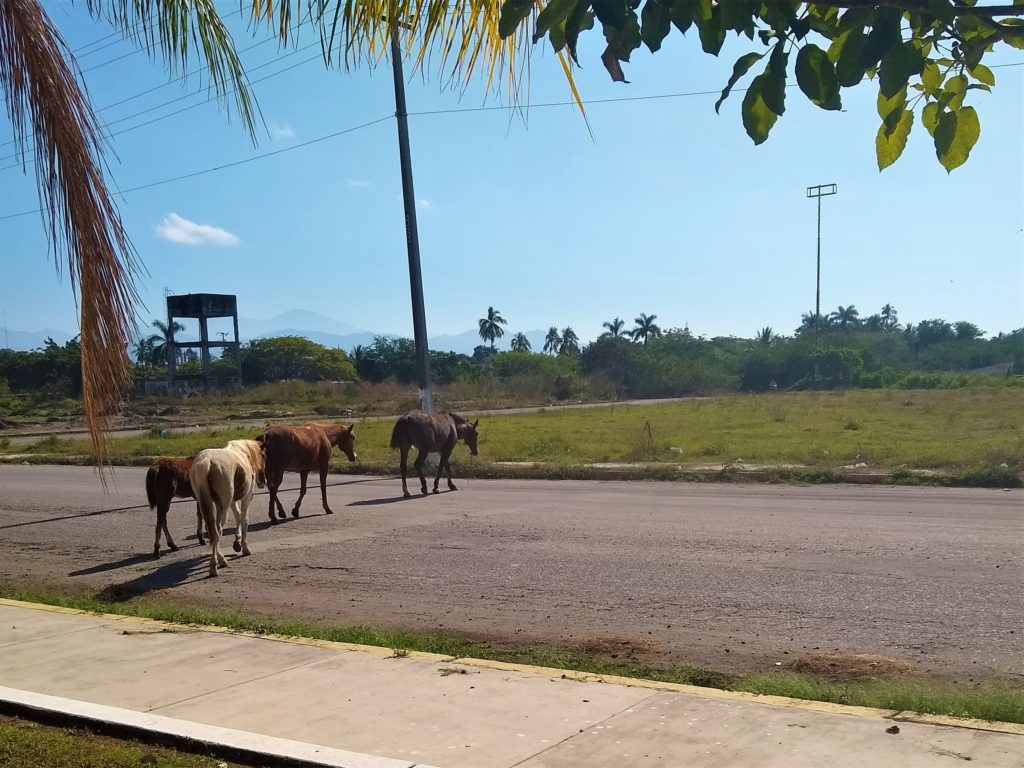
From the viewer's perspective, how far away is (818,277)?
279ft

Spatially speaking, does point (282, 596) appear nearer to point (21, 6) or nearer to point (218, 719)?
point (218, 719)

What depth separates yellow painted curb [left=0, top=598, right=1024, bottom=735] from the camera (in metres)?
5.31

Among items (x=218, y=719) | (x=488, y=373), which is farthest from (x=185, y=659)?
(x=488, y=373)

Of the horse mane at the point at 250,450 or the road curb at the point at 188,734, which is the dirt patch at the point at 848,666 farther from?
the horse mane at the point at 250,450

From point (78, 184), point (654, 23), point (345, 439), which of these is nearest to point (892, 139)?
point (654, 23)

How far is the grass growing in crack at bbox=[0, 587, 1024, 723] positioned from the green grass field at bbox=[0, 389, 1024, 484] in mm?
4845

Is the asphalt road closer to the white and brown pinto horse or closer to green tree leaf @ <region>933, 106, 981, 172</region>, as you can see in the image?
the white and brown pinto horse

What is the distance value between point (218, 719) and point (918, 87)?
4.95m

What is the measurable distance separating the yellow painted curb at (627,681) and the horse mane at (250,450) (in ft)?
10.4

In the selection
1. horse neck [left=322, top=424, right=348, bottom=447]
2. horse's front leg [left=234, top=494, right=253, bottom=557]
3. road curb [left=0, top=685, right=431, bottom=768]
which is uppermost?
horse neck [left=322, top=424, right=348, bottom=447]

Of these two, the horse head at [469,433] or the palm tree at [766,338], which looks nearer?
the horse head at [469,433]

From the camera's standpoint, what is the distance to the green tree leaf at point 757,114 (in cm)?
228

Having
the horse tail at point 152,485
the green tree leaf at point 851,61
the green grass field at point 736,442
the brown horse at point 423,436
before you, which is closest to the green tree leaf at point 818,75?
the green tree leaf at point 851,61

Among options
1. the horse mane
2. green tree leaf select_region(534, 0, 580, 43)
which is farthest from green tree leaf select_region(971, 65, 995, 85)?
the horse mane
